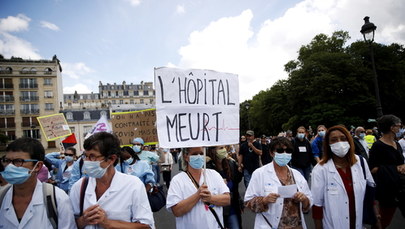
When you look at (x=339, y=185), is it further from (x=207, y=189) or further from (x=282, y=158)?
(x=207, y=189)

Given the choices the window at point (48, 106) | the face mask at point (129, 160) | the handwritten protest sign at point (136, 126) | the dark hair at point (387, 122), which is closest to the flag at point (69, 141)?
the handwritten protest sign at point (136, 126)

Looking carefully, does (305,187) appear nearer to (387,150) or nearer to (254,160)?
(387,150)

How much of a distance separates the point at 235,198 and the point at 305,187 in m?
1.15

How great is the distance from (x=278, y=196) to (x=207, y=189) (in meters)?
0.79

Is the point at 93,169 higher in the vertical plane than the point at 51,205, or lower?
higher

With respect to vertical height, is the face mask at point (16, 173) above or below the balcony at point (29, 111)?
below

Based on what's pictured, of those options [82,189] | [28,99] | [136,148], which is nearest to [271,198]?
[82,189]

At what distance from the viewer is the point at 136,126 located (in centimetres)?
655

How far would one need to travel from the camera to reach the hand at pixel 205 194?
239 cm

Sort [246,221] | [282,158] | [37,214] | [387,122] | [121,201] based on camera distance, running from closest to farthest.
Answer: [37,214] → [121,201] → [282,158] → [387,122] → [246,221]

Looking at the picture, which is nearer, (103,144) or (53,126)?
(103,144)

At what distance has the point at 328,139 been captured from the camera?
119 inches

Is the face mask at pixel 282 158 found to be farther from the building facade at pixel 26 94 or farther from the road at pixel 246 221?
the building facade at pixel 26 94

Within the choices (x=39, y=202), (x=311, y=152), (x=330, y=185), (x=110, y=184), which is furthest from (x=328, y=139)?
(x=311, y=152)
